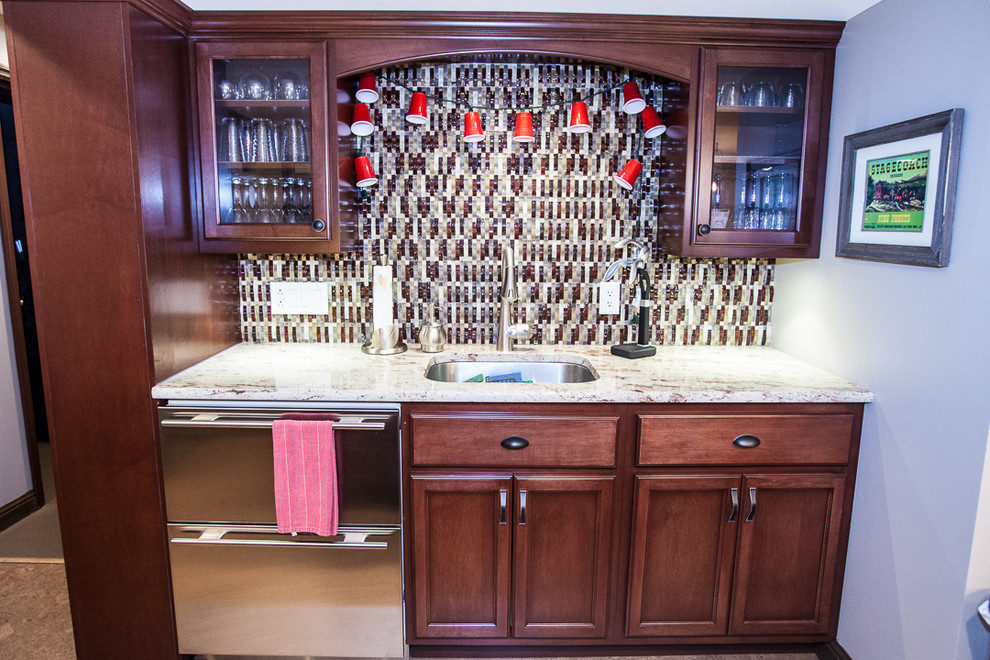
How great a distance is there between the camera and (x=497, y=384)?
1825mm

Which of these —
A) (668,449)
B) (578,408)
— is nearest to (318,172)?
(578,408)

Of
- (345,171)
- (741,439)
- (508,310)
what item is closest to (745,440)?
(741,439)

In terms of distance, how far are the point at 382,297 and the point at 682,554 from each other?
4.42ft

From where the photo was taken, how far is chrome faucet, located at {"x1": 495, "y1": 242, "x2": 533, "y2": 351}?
7.43ft

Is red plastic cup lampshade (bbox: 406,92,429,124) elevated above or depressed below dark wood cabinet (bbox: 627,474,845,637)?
above

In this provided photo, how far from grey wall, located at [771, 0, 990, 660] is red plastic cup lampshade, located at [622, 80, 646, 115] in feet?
2.13

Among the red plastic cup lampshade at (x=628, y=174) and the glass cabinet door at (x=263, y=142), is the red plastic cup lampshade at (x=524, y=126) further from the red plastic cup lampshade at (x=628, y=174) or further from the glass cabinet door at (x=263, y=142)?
the glass cabinet door at (x=263, y=142)

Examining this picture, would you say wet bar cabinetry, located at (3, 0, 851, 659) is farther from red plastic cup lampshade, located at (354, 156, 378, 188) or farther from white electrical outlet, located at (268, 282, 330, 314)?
white electrical outlet, located at (268, 282, 330, 314)

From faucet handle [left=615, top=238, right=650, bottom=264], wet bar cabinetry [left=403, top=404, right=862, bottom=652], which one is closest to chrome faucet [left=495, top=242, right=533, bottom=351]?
faucet handle [left=615, top=238, right=650, bottom=264]

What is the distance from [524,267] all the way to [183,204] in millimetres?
1238

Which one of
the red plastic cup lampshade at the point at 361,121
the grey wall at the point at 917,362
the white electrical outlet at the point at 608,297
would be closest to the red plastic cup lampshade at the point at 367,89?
the red plastic cup lampshade at the point at 361,121

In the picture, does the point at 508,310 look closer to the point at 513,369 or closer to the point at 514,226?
the point at 513,369

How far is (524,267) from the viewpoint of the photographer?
2402 mm

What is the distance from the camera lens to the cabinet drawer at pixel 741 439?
1.80m
